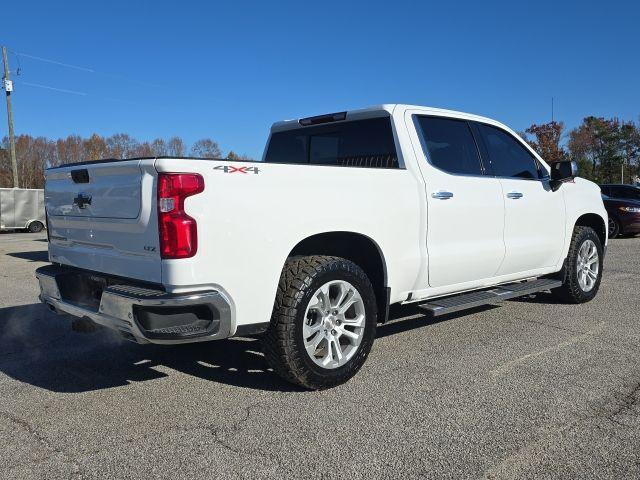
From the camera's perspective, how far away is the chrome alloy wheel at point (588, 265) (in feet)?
20.9

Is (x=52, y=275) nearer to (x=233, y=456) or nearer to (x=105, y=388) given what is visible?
(x=105, y=388)

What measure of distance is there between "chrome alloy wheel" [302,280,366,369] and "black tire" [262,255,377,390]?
53 mm

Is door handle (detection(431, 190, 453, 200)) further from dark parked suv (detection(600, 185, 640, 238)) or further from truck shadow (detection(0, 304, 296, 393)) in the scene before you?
dark parked suv (detection(600, 185, 640, 238))

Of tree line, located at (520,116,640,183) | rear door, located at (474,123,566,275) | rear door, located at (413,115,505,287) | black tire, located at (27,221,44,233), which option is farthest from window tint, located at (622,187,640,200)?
tree line, located at (520,116,640,183)

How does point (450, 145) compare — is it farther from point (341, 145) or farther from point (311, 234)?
point (311, 234)

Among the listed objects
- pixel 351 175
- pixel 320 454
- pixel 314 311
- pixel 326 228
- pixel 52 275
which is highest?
pixel 351 175

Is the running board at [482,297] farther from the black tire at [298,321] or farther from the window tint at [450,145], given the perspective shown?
the window tint at [450,145]

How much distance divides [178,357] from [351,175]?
7.08ft

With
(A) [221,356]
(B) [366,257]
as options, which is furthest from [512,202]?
(A) [221,356]

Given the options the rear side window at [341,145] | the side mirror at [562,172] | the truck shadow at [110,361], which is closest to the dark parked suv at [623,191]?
the side mirror at [562,172]

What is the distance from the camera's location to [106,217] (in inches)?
140

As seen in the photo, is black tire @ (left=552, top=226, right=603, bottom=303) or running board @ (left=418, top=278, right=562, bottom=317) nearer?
running board @ (left=418, top=278, right=562, bottom=317)

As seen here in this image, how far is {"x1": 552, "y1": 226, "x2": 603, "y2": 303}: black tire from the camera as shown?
20.1 ft

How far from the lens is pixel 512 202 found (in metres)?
5.20
